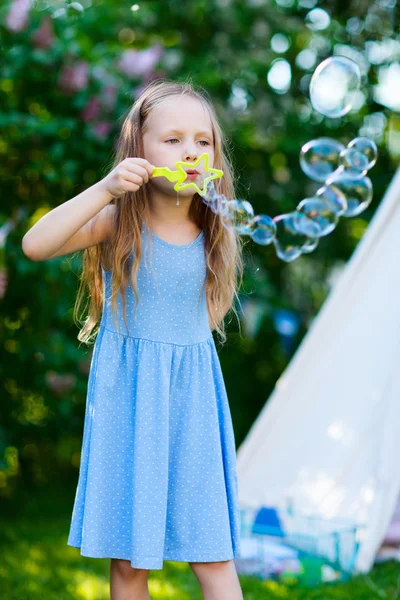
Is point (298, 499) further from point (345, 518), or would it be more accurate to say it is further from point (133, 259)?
point (133, 259)

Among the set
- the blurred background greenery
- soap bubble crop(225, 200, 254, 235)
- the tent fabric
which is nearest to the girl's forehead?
soap bubble crop(225, 200, 254, 235)

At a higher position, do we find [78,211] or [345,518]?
[78,211]

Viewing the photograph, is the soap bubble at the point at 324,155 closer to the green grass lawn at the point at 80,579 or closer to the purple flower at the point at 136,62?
the purple flower at the point at 136,62

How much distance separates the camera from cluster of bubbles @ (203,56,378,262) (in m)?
2.58

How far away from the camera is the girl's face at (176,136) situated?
5.72 feet

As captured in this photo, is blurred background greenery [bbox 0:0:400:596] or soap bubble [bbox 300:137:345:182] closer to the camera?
soap bubble [bbox 300:137:345:182]

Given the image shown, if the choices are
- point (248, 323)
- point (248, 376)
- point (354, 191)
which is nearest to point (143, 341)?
point (354, 191)

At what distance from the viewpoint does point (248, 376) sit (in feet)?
15.3

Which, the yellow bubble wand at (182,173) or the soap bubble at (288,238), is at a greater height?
the yellow bubble wand at (182,173)

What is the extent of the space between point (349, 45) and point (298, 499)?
237 cm

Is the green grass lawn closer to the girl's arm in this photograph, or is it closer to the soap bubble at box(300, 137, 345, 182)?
the soap bubble at box(300, 137, 345, 182)

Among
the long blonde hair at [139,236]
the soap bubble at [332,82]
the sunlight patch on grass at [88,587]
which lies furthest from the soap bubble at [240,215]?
the sunlight patch on grass at [88,587]

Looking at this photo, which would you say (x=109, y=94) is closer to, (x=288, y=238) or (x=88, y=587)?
(x=288, y=238)

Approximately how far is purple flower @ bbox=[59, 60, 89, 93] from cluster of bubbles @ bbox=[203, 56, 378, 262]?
0.86 meters
